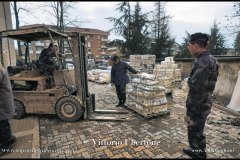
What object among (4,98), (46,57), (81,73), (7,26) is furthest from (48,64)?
(7,26)

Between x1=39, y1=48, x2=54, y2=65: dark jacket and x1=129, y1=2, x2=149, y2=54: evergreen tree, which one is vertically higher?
x1=129, y1=2, x2=149, y2=54: evergreen tree

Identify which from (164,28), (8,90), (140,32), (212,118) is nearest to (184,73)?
(212,118)

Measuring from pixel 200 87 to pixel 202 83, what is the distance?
0.07m

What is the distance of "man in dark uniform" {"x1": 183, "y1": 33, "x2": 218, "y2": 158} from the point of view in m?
3.17

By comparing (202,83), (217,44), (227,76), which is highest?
(217,44)

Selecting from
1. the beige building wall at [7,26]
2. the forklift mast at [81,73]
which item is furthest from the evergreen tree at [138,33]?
the forklift mast at [81,73]

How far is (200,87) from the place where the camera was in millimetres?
3176

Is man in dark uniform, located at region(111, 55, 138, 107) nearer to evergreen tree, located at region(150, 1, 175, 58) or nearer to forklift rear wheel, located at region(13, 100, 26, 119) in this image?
forklift rear wheel, located at region(13, 100, 26, 119)

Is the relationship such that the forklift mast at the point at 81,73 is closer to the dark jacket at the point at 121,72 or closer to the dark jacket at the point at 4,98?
the dark jacket at the point at 121,72

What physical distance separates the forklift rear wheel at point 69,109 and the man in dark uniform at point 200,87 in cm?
311

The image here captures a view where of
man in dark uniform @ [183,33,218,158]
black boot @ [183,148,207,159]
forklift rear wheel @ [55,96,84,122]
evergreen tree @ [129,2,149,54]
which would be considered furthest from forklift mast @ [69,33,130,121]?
evergreen tree @ [129,2,149,54]

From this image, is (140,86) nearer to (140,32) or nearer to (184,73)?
(184,73)

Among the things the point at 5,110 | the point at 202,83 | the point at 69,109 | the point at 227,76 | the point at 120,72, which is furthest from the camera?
the point at 227,76

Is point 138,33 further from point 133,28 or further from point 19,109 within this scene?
point 19,109
